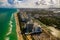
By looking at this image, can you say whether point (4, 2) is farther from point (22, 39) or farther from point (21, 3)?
point (22, 39)

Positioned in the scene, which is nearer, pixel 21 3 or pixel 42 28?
pixel 42 28

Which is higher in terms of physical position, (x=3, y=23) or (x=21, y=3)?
(x=21, y=3)

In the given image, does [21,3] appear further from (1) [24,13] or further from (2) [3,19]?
(2) [3,19]

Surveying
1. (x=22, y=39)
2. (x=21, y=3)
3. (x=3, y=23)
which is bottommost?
(x=22, y=39)

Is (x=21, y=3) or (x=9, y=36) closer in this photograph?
(x=9, y=36)

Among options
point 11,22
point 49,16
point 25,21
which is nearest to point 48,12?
point 49,16

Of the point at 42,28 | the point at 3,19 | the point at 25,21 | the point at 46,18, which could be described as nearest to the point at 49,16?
the point at 46,18
